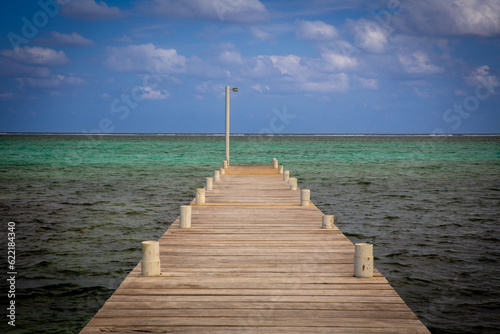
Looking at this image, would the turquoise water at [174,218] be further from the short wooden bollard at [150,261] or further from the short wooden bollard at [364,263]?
the short wooden bollard at [364,263]

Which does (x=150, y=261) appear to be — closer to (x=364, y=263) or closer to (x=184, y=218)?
(x=364, y=263)

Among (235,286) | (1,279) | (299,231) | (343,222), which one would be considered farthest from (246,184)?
(235,286)

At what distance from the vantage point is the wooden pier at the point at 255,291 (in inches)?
195

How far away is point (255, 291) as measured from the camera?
235 inches

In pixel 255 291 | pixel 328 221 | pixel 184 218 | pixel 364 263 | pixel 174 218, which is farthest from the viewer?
pixel 174 218

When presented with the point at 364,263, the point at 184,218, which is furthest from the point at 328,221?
the point at 364,263

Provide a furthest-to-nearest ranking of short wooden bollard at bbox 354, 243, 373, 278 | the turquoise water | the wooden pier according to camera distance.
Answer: the turquoise water → short wooden bollard at bbox 354, 243, 373, 278 → the wooden pier

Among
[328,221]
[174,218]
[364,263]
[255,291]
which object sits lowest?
[174,218]

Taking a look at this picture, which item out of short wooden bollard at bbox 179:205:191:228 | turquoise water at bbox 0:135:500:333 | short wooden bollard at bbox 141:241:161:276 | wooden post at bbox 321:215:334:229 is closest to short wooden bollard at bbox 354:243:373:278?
turquoise water at bbox 0:135:500:333

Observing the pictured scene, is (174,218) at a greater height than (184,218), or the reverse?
(184,218)

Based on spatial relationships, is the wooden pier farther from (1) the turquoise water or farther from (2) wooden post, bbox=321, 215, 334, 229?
(1) the turquoise water

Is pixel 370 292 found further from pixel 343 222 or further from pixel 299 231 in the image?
pixel 343 222

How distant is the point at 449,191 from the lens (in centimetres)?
2442

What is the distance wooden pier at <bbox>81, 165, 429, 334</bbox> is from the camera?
4.95m
